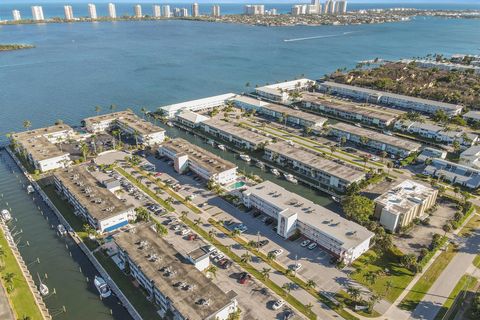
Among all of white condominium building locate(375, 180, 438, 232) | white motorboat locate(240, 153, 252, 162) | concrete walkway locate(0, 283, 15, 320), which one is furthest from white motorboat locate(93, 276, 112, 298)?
white condominium building locate(375, 180, 438, 232)

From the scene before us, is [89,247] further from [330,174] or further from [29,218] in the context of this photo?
[330,174]

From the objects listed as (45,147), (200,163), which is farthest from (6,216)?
(200,163)

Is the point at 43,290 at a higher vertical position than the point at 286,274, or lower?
lower

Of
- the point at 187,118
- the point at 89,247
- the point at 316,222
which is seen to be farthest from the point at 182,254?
the point at 187,118

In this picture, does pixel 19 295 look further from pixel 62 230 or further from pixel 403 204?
pixel 403 204

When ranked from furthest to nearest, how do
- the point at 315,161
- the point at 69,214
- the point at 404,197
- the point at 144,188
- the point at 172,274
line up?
the point at 315,161, the point at 144,188, the point at 69,214, the point at 404,197, the point at 172,274

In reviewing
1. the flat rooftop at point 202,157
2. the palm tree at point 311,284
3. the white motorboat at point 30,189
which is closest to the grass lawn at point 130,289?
the palm tree at point 311,284
